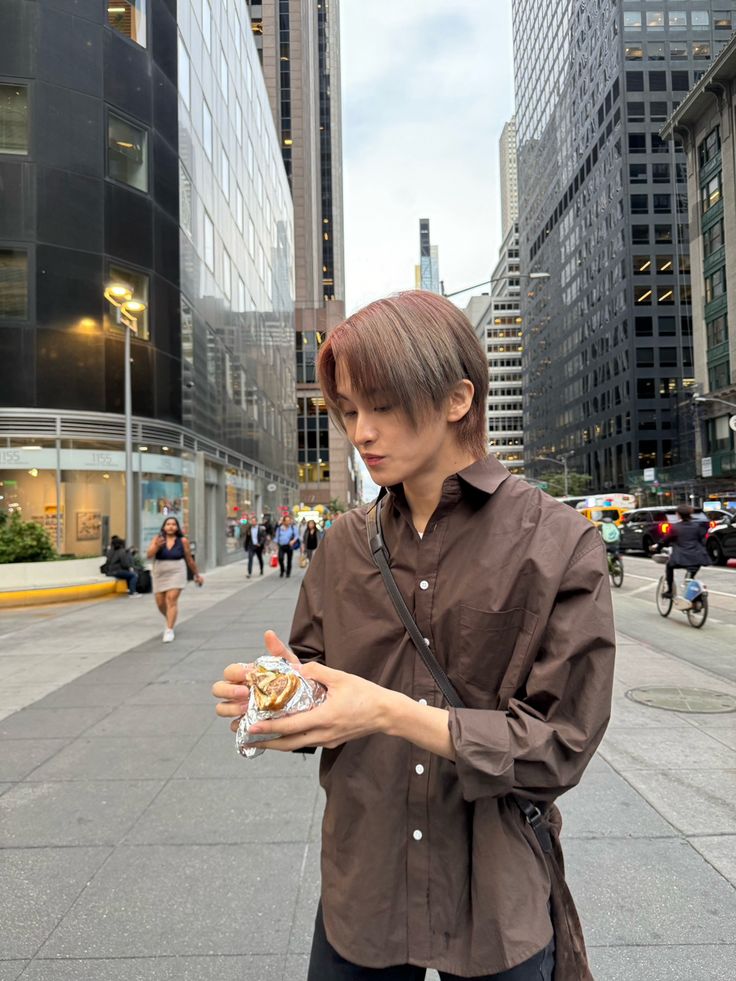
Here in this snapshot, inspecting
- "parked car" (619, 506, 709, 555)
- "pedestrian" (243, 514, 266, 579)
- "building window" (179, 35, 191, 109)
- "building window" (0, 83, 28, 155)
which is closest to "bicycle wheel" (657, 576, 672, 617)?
"pedestrian" (243, 514, 266, 579)

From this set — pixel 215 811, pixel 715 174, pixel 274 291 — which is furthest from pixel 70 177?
pixel 715 174

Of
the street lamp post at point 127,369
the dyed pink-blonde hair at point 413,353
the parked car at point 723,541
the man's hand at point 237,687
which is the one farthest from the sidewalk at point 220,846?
the parked car at point 723,541

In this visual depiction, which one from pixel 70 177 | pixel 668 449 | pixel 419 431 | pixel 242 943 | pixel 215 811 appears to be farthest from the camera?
pixel 668 449

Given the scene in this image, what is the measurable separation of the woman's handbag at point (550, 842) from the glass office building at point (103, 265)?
58.9 feet

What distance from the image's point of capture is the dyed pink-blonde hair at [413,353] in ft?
4.04

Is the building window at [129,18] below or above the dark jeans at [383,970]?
above

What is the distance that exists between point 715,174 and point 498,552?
61323mm

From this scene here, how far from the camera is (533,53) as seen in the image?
12575 cm

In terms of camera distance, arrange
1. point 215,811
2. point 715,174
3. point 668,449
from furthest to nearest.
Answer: point 668,449 → point 715,174 → point 215,811

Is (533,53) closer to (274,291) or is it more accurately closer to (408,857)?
(274,291)

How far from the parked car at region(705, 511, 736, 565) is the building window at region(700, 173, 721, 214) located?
132ft

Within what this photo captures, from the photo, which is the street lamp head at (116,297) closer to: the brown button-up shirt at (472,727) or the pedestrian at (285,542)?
the pedestrian at (285,542)

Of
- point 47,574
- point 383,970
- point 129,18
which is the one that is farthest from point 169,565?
point 129,18

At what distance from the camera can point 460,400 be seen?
1.30m
